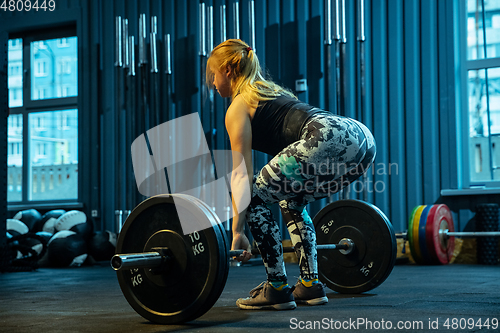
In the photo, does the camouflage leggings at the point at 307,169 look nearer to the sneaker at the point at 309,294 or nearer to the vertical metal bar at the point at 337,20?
the sneaker at the point at 309,294

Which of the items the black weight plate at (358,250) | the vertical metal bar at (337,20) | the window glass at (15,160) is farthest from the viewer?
the window glass at (15,160)

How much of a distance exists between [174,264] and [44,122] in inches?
204

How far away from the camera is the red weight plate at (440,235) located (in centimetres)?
402

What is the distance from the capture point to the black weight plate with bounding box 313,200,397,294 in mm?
2205

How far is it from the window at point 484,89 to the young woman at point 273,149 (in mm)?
3126

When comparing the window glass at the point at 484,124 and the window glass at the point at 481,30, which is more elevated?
the window glass at the point at 481,30

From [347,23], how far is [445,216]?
1957 millimetres

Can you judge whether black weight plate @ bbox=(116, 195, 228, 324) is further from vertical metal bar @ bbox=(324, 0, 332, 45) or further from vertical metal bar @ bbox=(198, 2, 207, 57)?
vertical metal bar @ bbox=(198, 2, 207, 57)

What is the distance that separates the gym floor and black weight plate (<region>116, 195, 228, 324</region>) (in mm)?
54

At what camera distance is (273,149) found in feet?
6.05

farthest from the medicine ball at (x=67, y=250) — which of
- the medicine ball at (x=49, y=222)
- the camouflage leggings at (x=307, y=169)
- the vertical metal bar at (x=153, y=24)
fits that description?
the camouflage leggings at (x=307, y=169)

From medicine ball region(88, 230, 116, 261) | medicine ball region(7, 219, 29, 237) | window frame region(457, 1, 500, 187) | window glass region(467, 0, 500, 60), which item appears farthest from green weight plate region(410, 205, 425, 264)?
medicine ball region(7, 219, 29, 237)

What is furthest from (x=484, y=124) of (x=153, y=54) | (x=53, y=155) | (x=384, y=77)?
(x=53, y=155)

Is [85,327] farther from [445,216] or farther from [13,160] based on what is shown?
[13,160]
